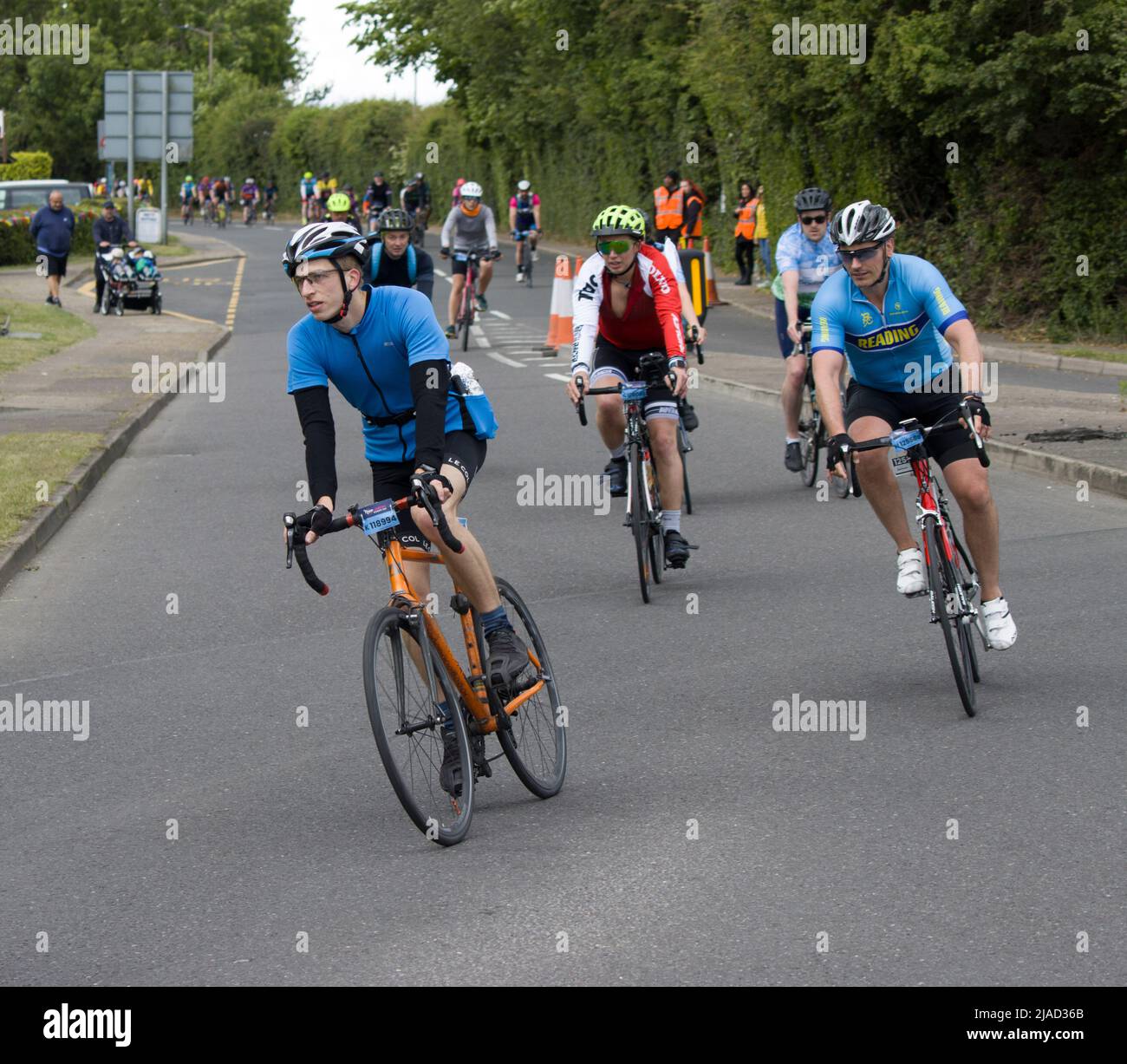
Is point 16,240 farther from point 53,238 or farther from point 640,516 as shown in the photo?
point 640,516

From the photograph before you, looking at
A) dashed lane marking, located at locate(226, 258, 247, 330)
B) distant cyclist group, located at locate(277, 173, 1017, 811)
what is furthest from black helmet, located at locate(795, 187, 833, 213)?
dashed lane marking, located at locate(226, 258, 247, 330)

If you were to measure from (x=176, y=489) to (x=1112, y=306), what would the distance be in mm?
14229

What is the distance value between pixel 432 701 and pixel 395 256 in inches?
313

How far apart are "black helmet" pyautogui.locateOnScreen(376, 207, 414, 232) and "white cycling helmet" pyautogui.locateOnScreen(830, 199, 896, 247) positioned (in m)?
6.29

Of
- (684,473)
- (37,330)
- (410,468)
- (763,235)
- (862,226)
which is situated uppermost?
(763,235)

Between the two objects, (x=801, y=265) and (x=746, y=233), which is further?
(x=746, y=233)

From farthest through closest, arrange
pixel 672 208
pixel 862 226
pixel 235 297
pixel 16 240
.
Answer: pixel 16 240, pixel 235 297, pixel 672 208, pixel 862 226

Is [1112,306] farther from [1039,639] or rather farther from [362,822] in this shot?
[362,822]

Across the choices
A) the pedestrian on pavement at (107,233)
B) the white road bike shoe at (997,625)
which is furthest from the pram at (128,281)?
the white road bike shoe at (997,625)

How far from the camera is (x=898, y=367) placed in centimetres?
775

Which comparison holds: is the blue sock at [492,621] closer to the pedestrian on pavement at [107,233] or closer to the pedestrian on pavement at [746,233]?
the pedestrian on pavement at [107,233]

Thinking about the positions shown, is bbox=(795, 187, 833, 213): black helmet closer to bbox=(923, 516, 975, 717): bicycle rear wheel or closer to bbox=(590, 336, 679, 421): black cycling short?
bbox=(590, 336, 679, 421): black cycling short

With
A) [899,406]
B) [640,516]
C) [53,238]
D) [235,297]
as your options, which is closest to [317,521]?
[899,406]

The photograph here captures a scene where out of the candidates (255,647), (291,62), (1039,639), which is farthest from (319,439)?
(291,62)
